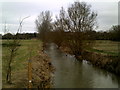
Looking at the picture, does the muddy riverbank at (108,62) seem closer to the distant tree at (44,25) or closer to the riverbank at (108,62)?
the riverbank at (108,62)

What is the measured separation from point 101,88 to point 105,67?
7215 mm

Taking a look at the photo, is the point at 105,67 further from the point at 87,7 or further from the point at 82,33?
the point at 87,7

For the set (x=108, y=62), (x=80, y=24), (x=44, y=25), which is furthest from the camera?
(x=44, y=25)

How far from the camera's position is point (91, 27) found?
2691 centimetres

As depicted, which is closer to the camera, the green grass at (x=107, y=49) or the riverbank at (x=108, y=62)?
the riverbank at (x=108, y=62)

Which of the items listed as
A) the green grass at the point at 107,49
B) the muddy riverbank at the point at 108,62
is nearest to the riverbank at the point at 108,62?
the muddy riverbank at the point at 108,62

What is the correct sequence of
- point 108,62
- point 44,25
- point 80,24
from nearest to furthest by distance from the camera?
point 108,62
point 80,24
point 44,25

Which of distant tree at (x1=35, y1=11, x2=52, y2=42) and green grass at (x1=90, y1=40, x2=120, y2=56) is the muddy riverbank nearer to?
green grass at (x1=90, y1=40, x2=120, y2=56)

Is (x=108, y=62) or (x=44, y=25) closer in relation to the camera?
(x=108, y=62)

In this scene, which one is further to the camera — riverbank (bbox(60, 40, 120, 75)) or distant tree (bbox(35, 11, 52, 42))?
distant tree (bbox(35, 11, 52, 42))

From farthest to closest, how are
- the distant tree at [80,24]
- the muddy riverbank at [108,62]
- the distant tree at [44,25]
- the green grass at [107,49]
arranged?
the distant tree at [44,25] → the distant tree at [80,24] → the green grass at [107,49] → the muddy riverbank at [108,62]

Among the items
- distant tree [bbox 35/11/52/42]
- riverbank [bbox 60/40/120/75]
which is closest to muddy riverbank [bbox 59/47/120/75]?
riverbank [bbox 60/40/120/75]

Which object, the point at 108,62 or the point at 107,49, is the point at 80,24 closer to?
the point at 107,49

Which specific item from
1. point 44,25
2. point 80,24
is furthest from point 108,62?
point 44,25
